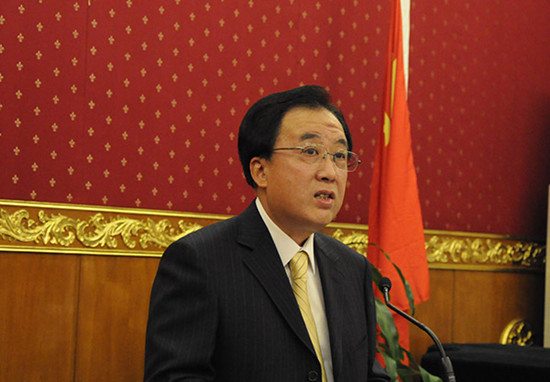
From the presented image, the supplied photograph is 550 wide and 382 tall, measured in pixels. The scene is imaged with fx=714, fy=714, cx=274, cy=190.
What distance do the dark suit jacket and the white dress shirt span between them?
3 cm

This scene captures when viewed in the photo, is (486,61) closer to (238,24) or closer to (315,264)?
(238,24)

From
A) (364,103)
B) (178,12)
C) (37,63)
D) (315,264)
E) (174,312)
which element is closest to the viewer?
(174,312)

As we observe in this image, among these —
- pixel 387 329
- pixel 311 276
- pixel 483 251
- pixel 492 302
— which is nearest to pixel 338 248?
pixel 311 276

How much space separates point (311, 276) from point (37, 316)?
1.59 metres

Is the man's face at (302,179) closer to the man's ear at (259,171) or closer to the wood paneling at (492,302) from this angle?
the man's ear at (259,171)

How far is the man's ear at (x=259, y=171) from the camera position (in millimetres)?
1855

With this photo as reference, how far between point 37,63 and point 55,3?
0.90 ft

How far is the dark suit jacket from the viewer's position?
1.57m

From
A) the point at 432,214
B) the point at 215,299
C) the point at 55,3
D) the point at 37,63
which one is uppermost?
the point at 55,3

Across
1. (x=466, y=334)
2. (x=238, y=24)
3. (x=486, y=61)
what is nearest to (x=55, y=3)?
(x=238, y=24)

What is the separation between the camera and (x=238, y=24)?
3564mm

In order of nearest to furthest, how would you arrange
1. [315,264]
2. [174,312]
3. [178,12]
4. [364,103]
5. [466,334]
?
[174,312]
[315,264]
[178,12]
[364,103]
[466,334]

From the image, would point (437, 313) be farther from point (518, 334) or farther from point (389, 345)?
point (389, 345)

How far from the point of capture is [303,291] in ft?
5.80
